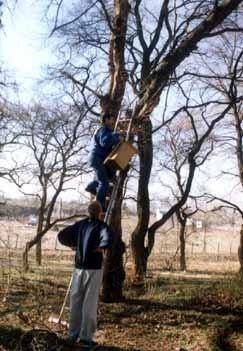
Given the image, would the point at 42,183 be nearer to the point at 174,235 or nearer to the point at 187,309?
the point at 174,235

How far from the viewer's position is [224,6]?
340 inches

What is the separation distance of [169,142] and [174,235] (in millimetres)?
8080

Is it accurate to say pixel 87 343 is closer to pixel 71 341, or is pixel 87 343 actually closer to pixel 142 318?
pixel 71 341

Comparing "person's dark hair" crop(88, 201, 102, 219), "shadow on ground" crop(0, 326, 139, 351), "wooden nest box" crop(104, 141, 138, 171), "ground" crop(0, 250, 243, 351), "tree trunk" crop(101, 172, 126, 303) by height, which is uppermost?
"wooden nest box" crop(104, 141, 138, 171)

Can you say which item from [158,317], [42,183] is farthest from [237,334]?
[42,183]

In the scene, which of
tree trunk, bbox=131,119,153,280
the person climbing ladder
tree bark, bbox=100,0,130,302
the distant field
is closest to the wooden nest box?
the person climbing ladder

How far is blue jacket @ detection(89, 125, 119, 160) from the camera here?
7395mm

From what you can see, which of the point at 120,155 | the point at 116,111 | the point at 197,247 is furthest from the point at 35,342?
the point at 197,247

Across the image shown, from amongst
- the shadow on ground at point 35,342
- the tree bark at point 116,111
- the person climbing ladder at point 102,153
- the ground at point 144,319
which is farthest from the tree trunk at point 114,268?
the shadow on ground at point 35,342

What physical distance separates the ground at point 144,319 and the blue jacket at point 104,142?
8.09ft

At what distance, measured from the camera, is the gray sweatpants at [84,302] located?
6.79 metres

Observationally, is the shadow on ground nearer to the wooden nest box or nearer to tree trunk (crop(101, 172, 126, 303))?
the wooden nest box

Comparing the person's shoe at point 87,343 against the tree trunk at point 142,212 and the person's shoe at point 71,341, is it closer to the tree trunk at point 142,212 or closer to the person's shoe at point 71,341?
the person's shoe at point 71,341

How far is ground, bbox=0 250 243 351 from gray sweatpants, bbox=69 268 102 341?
0.22 metres
